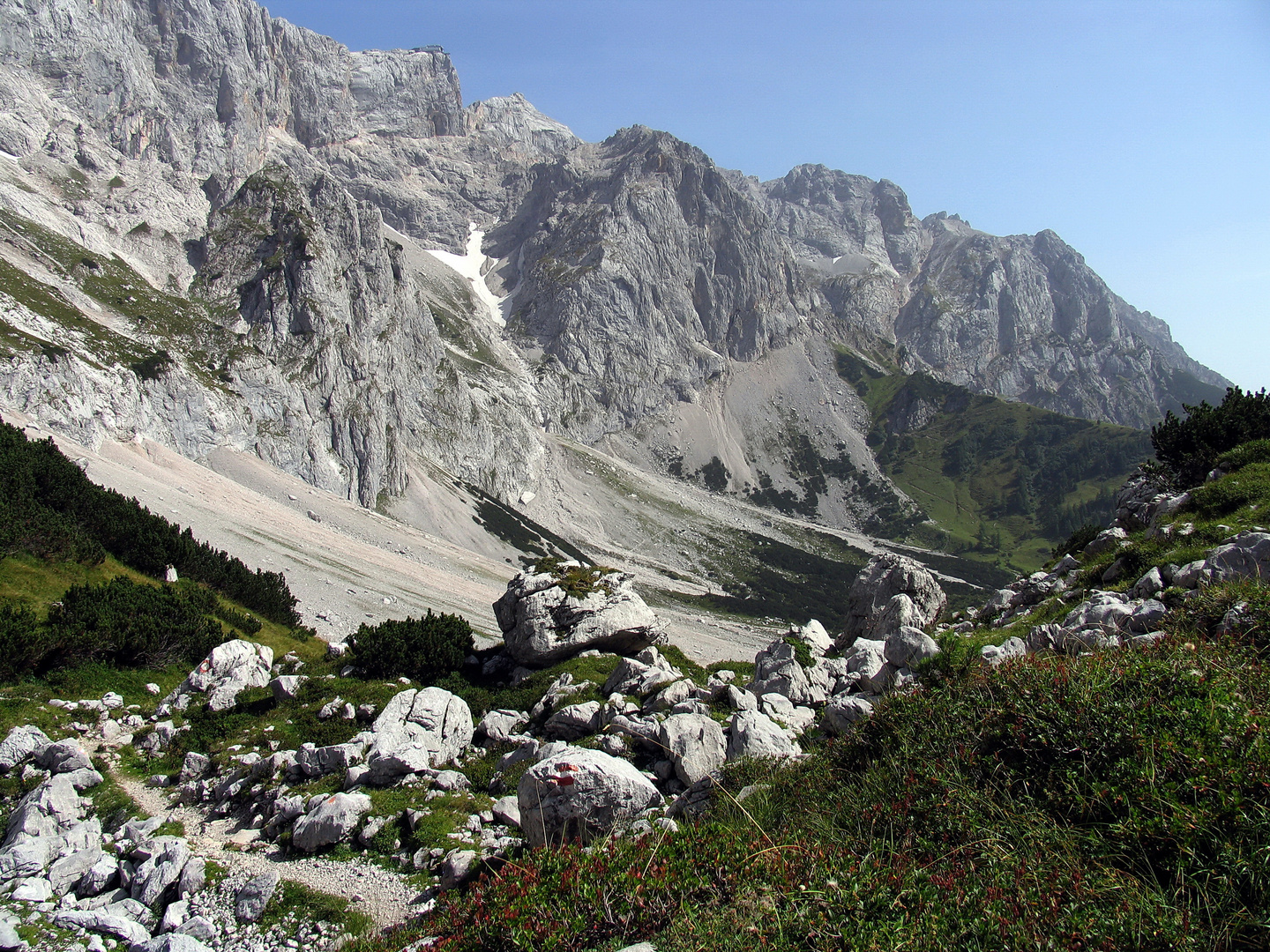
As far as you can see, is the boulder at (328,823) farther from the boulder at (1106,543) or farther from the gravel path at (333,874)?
the boulder at (1106,543)

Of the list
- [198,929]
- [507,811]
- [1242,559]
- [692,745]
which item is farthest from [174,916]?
[1242,559]

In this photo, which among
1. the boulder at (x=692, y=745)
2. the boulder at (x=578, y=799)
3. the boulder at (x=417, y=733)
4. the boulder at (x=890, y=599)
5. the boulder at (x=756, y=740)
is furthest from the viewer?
the boulder at (x=890, y=599)

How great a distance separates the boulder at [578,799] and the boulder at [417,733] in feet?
17.5

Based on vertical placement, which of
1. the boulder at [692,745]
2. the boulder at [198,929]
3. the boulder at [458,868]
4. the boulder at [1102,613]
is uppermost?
the boulder at [1102,613]

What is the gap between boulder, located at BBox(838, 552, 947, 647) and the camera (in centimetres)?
2457

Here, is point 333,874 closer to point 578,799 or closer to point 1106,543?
point 578,799

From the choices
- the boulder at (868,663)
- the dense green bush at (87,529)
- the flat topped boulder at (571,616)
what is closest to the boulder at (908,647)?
the boulder at (868,663)

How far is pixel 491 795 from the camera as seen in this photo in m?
14.2

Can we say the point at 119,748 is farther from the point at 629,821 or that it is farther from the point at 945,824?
the point at 945,824

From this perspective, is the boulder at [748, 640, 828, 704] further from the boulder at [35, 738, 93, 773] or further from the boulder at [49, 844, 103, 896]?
the boulder at [35, 738, 93, 773]

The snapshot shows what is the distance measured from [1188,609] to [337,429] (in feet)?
427

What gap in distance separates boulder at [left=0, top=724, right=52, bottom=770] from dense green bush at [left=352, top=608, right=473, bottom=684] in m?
8.85

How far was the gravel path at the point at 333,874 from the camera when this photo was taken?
418 inches

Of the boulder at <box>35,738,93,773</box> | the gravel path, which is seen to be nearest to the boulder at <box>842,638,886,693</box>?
the gravel path
